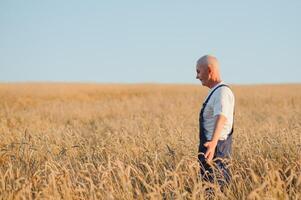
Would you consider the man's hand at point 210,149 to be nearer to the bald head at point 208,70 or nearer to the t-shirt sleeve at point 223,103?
A: the t-shirt sleeve at point 223,103

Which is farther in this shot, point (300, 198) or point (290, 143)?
point (290, 143)

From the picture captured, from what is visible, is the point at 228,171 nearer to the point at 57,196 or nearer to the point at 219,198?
the point at 219,198

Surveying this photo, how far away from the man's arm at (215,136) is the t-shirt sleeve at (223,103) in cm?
5

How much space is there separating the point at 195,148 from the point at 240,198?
84.8 inches

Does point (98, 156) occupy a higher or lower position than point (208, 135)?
lower

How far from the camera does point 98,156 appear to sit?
5793mm

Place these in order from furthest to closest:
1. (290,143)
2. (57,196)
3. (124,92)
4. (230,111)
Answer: (124,92), (290,143), (230,111), (57,196)

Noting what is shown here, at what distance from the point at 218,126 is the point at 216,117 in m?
0.09

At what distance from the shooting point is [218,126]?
4.04m

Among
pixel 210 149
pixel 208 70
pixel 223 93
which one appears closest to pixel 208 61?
pixel 208 70

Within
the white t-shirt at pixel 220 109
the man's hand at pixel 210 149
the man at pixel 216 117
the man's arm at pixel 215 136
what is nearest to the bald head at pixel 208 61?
the man at pixel 216 117

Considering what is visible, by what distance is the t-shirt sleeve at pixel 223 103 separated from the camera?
4.09 m

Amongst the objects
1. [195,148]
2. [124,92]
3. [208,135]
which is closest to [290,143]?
[195,148]

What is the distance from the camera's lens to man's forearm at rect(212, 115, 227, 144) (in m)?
4.02
